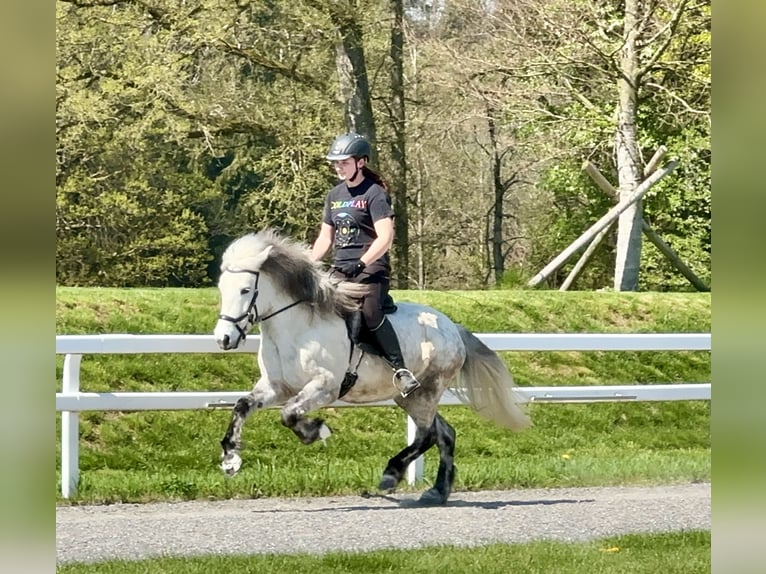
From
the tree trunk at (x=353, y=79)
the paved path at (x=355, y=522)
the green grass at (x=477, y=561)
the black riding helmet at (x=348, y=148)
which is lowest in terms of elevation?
the paved path at (x=355, y=522)

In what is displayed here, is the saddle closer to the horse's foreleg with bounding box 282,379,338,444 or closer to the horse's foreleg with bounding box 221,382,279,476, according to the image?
the horse's foreleg with bounding box 282,379,338,444

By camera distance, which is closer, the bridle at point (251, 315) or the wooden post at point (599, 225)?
the bridle at point (251, 315)

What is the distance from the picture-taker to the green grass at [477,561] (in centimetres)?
448

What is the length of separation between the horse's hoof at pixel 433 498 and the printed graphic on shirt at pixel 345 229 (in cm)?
143

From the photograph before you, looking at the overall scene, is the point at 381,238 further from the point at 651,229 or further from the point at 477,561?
the point at 651,229

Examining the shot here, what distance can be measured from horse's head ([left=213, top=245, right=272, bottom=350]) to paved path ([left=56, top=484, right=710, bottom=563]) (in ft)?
3.00

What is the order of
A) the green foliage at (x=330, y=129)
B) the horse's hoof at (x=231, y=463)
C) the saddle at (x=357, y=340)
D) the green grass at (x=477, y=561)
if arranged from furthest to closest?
the green foliage at (x=330, y=129), the saddle at (x=357, y=340), the horse's hoof at (x=231, y=463), the green grass at (x=477, y=561)

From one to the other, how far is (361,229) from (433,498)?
1.51 meters

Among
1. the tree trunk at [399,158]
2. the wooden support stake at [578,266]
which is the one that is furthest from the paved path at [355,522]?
the wooden support stake at [578,266]

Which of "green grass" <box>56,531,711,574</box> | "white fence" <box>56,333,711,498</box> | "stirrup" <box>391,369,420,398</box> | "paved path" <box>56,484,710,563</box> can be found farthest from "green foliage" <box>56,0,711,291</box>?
"green grass" <box>56,531,711,574</box>

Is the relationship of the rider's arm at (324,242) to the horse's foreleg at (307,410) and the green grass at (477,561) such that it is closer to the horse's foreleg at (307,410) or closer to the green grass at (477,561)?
the horse's foreleg at (307,410)
